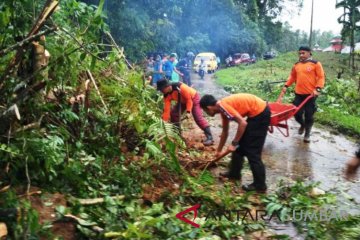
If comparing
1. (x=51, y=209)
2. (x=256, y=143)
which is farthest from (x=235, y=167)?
(x=51, y=209)

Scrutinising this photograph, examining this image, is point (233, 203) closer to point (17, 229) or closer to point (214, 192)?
point (214, 192)

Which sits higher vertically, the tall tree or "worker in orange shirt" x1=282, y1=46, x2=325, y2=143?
the tall tree

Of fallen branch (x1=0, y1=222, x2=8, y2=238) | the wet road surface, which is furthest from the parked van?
fallen branch (x1=0, y1=222, x2=8, y2=238)

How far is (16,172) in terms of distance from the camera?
3.75 m

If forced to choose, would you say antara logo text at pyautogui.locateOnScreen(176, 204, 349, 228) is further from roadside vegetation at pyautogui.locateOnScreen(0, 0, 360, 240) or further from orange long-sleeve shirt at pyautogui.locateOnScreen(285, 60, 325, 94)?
orange long-sleeve shirt at pyautogui.locateOnScreen(285, 60, 325, 94)

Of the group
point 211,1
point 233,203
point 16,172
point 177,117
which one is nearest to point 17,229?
point 16,172

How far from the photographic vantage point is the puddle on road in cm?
549

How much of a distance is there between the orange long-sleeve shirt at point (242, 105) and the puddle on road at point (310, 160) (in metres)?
1.03

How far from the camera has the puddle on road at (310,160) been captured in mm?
5488

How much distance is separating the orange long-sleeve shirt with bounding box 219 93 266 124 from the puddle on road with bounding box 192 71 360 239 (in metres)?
1.03

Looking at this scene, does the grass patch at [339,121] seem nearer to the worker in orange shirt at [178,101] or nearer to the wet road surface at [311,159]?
the wet road surface at [311,159]

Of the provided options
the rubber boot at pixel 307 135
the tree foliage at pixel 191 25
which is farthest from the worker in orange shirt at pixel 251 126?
the tree foliage at pixel 191 25

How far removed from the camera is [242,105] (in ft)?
16.5

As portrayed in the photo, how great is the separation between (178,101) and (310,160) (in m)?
Result: 2.38
